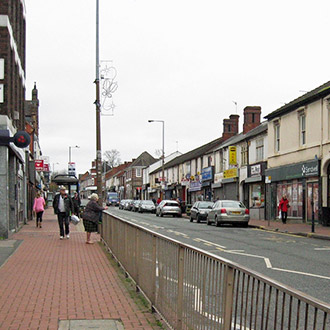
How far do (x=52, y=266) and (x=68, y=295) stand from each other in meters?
3.41

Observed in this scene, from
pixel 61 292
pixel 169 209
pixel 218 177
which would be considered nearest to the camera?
pixel 61 292

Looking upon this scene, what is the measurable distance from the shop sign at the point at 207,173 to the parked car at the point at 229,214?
20.4 metres

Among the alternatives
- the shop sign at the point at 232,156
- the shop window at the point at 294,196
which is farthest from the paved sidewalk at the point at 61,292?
the shop sign at the point at 232,156

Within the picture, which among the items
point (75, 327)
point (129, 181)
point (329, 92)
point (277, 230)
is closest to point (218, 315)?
point (75, 327)

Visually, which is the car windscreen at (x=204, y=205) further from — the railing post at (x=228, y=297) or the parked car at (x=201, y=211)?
the railing post at (x=228, y=297)

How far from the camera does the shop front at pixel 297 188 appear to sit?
28109mm

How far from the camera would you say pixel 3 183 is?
55.2 ft

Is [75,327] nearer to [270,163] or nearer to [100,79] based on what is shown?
[100,79]

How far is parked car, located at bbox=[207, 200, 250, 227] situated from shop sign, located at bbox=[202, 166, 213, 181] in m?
20.4

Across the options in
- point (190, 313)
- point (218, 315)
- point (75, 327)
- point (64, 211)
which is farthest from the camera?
point (64, 211)

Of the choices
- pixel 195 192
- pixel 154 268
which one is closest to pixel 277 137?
pixel 195 192

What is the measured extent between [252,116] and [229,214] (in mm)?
18601

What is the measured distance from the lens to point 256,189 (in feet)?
125

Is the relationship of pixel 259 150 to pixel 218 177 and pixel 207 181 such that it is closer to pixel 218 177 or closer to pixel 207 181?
pixel 218 177
